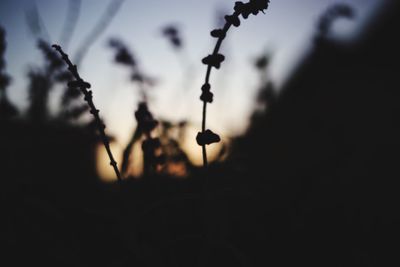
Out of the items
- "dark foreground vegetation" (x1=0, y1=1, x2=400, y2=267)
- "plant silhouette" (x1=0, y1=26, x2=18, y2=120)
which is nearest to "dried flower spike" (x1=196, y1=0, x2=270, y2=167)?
"dark foreground vegetation" (x1=0, y1=1, x2=400, y2=267)

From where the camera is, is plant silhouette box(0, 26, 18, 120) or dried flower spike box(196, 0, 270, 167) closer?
dried flower spike box(196, 0, 270, 167)

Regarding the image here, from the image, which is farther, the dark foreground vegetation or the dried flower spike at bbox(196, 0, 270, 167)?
the dark foreground vegetation

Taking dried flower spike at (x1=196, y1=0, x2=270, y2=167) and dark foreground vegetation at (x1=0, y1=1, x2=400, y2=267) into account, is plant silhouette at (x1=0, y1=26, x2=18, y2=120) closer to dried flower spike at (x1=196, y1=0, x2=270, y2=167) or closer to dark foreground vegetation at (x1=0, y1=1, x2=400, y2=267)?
dark foreground vegetation at (x1=0, y1=1, x2=400, y2=267)

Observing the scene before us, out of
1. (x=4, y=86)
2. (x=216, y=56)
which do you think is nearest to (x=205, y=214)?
(x=216, y=56)

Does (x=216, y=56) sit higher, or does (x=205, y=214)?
(x=216, y=56)

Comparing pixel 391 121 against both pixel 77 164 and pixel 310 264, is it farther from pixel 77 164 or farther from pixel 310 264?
pixel 310 264

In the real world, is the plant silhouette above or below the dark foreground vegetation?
above

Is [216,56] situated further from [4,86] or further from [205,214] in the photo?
[4,86]

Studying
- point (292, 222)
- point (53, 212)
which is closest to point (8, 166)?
point (53, 212)
